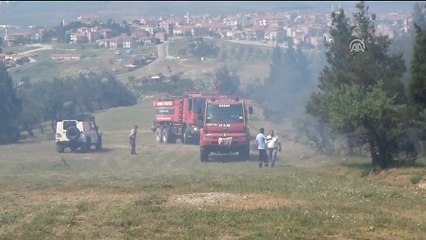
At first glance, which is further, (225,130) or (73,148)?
(73,148)

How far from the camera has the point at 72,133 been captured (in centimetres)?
4844

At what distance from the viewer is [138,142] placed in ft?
178

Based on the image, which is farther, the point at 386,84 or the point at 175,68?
the point at 175,68

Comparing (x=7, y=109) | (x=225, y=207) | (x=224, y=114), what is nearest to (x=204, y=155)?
(x=224, y=114)

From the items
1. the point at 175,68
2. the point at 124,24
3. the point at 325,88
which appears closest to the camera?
the point at 325,88

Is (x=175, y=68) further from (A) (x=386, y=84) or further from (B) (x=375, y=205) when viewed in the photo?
(B) (x=375, y=205)

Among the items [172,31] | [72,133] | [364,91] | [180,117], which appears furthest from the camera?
[172,31]

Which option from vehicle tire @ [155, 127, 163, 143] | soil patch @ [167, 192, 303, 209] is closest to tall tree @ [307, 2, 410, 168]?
soil patch @ [167, 192, 303, 209]

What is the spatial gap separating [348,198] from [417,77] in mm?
9196

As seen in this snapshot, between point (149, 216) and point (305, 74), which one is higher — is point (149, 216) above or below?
above

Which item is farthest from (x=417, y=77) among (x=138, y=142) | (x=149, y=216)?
(x=138, y=142)

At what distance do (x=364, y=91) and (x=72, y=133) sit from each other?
2191cm

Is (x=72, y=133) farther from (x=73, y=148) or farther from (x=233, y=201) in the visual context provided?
(x=233, y=201)

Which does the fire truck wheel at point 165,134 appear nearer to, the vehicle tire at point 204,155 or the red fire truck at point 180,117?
the red fire truck at point 180,117
